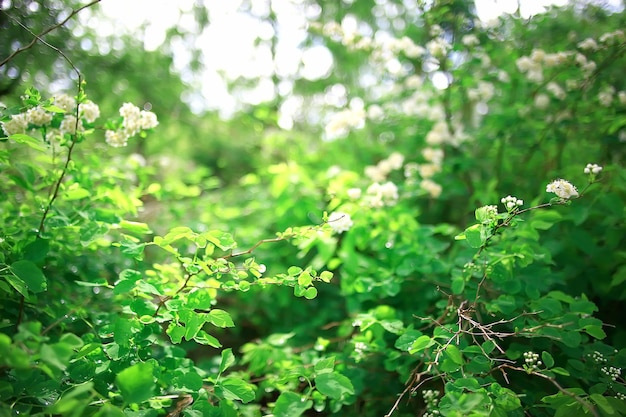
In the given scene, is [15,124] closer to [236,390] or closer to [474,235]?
[236,390]

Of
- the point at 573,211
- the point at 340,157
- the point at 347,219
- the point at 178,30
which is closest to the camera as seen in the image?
the point at 347,219

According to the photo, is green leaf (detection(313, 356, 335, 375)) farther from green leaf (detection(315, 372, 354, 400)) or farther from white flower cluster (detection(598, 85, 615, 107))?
white flower cluster (detection(598, 85, 615, 107))

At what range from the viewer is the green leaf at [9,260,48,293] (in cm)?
120

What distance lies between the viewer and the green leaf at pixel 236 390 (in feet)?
4.09

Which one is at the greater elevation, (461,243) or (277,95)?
(277,95)

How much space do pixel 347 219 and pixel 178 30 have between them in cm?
356

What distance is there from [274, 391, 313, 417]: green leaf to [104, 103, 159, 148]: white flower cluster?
3.95 feet

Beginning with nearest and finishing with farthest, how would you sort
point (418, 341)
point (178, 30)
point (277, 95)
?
point (418, 341), point (178, 30), point (277, 95)

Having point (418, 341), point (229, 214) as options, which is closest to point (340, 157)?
point (229, 214)

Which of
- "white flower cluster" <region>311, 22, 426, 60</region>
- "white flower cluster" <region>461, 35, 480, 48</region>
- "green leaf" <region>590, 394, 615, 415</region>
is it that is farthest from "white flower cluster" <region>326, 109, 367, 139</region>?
"green leaf" <region>590, 394, 615, 415</region>

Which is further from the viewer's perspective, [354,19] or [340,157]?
[354,19]

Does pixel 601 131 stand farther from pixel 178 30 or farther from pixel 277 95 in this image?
pixel 178 30

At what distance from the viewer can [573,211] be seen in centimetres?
193

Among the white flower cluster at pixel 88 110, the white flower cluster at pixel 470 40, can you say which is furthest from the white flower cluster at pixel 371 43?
the white flower cluster at pixel 88 110
